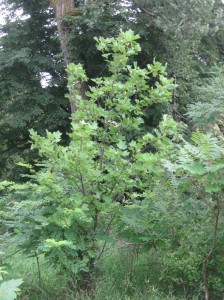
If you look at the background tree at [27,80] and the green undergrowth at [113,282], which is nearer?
the green undergrowth at [113,282]

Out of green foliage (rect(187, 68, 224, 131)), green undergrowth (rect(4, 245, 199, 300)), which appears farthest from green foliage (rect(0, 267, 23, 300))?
green foliage (rect(187, 68, 224, 131))

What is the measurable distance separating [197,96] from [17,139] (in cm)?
728

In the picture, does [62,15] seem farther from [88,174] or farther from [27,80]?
[88,174]

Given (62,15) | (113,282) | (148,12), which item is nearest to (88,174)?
(113,282)

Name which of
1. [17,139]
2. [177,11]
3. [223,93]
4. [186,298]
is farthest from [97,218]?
[17,139]

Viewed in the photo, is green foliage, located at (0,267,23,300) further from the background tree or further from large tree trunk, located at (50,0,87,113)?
the background tree

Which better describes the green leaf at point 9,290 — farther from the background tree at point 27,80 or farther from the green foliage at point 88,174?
the background tree at point 27,80

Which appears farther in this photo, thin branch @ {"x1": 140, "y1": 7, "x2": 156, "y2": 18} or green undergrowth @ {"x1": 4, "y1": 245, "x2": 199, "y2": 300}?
thin branch @ {"x1": 140, "y1": 7, "x2": 156, "y2": 18}

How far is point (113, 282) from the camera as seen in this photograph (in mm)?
4941

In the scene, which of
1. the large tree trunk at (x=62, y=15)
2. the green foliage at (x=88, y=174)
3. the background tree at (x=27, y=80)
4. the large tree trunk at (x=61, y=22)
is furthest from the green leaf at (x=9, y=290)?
the background tree at (x=27, y=80)

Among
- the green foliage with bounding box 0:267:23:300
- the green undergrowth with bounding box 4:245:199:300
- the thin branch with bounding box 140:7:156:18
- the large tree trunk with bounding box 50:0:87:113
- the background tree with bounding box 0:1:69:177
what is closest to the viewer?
the green foliage with bounding box 0:267:23:300

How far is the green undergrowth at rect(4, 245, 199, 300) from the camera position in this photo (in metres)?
4.57

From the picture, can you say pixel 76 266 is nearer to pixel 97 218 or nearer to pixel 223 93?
pixel 97 218

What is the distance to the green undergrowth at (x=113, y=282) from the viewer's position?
180 inches
